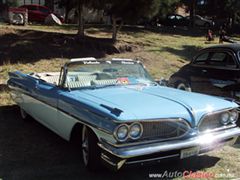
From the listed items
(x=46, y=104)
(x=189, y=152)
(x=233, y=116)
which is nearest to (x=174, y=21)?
(x=46, y=104)

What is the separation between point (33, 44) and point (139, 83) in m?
8.69

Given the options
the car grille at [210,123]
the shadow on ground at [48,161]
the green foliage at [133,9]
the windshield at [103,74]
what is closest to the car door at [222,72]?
the windshield at [103,74]

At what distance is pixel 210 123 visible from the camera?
5031mm

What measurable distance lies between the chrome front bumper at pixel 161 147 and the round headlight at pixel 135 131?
4.8 inches

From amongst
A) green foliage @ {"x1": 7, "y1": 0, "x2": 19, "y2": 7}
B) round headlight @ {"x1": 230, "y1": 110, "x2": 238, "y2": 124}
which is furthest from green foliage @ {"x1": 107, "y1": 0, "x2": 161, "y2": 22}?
green foliage @ {"x1": 7, "y1": 0, "x2": 19, "y2": 7}

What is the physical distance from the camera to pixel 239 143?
21.2 ft

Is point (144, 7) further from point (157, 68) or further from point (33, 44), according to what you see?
point (33, 44)

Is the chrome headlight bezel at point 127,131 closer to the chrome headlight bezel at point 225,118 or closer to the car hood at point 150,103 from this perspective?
the car hood at point 150,103

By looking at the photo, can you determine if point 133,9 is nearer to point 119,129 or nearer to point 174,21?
point 119,129

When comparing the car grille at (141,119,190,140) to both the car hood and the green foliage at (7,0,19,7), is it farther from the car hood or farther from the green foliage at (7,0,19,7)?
the green foliage at (7,0,19,7)

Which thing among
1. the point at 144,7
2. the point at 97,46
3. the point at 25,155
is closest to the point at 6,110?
the point at 25,155

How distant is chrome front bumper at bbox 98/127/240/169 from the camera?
431 cm

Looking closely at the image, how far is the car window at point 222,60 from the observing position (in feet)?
26.7

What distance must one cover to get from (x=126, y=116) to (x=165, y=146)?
1.86ft
